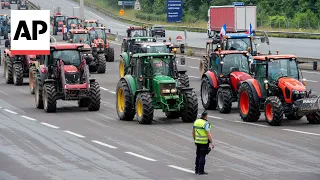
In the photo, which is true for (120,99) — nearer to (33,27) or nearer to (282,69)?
(33,27)

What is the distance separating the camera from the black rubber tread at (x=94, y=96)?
34938 millimetres

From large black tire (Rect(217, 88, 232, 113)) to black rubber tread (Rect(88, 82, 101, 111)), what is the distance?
4791 millimetres

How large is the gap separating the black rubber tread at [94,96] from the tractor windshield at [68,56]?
1.50 metres

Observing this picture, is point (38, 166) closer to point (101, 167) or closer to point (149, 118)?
point (101, 167)

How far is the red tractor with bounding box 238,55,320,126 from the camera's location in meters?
29.1

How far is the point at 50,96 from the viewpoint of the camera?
34.5 m

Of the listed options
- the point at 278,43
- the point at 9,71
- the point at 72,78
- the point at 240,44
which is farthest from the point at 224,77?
the point at 278,43

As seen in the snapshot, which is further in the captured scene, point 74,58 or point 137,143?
point 74,58

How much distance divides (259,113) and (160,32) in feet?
210

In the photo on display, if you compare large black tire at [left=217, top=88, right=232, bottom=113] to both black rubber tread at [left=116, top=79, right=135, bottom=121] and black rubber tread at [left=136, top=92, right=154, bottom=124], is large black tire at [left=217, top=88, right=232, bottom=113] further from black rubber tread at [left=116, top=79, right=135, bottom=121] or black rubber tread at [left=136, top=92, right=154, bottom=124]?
black rubber tread at [left=136, top=92, right=154, bottom=124]

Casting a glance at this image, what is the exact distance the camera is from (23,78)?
5019 cm

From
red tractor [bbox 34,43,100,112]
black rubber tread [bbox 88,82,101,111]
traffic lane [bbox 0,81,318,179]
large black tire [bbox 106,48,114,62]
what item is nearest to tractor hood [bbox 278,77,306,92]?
traffic lane [bbox 0,81,318,179]

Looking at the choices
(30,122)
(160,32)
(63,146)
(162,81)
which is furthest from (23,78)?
(160,32)

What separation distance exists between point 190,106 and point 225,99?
372 centimetres
